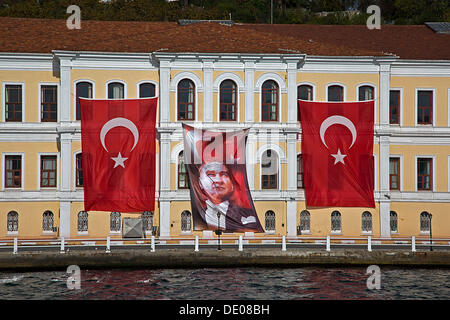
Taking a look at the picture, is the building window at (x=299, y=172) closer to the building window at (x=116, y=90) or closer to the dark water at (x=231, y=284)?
the dark water at (x=231, y=284)

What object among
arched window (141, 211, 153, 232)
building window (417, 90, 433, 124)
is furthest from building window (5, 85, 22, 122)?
building window (417, 90, 433, 124)

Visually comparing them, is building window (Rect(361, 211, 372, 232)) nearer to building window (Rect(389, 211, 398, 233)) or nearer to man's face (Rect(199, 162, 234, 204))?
building window (Rect(389, 211, 398, 233))

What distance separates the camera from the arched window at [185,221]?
144 feet

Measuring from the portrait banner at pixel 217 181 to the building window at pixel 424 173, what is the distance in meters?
11.6

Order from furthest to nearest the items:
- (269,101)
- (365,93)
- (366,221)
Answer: (365,93) → (366,221) → (269,101)

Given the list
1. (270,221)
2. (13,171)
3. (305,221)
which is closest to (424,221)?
(305,221)

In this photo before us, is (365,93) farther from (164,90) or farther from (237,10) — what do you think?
(237,10)

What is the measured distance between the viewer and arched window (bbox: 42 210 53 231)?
145 ft

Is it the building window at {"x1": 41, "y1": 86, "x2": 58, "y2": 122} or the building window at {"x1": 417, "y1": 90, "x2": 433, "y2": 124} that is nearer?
the building window at {"x1": 41, "y1": 86, "x2": 58, "y2": 122}

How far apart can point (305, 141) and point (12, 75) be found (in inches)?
712

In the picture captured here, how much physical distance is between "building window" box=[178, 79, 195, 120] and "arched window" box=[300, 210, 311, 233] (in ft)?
29.4

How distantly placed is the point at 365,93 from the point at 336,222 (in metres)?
8.23

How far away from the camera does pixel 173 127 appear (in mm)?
43594
